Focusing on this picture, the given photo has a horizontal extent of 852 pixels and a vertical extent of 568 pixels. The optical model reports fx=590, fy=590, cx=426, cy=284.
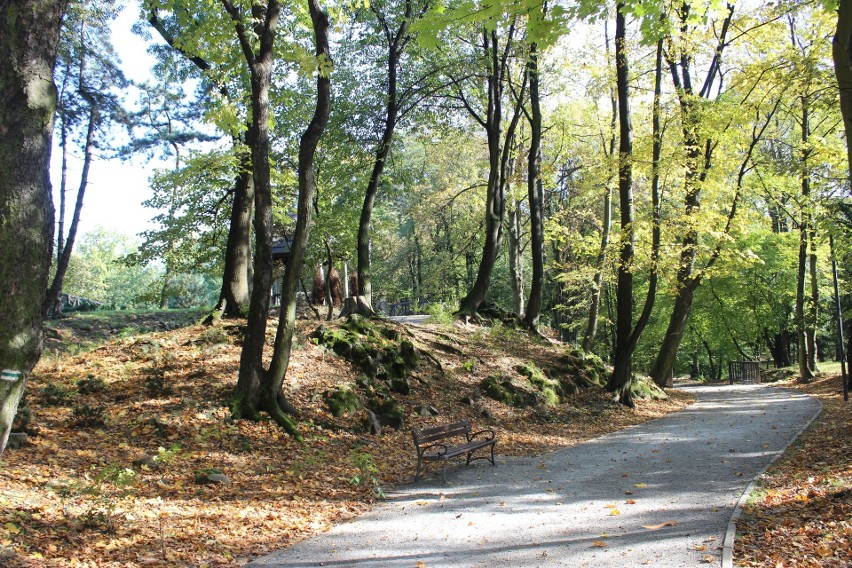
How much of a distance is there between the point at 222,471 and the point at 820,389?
781 inches

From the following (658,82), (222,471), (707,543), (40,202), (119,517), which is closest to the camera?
(40,202)

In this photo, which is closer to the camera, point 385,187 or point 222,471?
point 222,471

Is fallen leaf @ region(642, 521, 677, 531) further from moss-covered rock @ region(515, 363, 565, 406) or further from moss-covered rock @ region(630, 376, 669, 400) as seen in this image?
moss-covered rock @ region(630, 376, 669, 400)

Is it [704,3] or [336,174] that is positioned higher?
[336,174]

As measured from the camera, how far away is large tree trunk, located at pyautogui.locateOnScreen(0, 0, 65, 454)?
3.38 meters

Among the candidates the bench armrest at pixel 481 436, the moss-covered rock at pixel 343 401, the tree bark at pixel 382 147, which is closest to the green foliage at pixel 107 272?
the tree bark at pixel 382 147

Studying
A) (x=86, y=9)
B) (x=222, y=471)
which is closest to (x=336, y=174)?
(x=86, y=9)

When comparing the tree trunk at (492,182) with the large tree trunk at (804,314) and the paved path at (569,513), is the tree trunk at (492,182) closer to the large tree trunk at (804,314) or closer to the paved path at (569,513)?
the paved path at (569,513)

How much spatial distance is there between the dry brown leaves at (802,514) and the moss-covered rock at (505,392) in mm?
5660

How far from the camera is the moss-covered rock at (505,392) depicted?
1302 cm

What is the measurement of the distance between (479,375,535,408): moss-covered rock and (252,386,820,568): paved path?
9.25ft

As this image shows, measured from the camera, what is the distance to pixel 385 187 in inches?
679

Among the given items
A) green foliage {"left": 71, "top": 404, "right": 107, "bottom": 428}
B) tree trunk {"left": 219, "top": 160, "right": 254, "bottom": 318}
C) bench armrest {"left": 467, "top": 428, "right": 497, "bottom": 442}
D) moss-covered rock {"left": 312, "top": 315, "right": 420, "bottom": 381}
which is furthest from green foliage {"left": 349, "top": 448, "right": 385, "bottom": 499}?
tree trunk {"left": 219, "top": 160, "right": 254, "bottom": 318}

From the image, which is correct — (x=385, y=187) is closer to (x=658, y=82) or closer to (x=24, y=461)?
(x=658, y=82)
